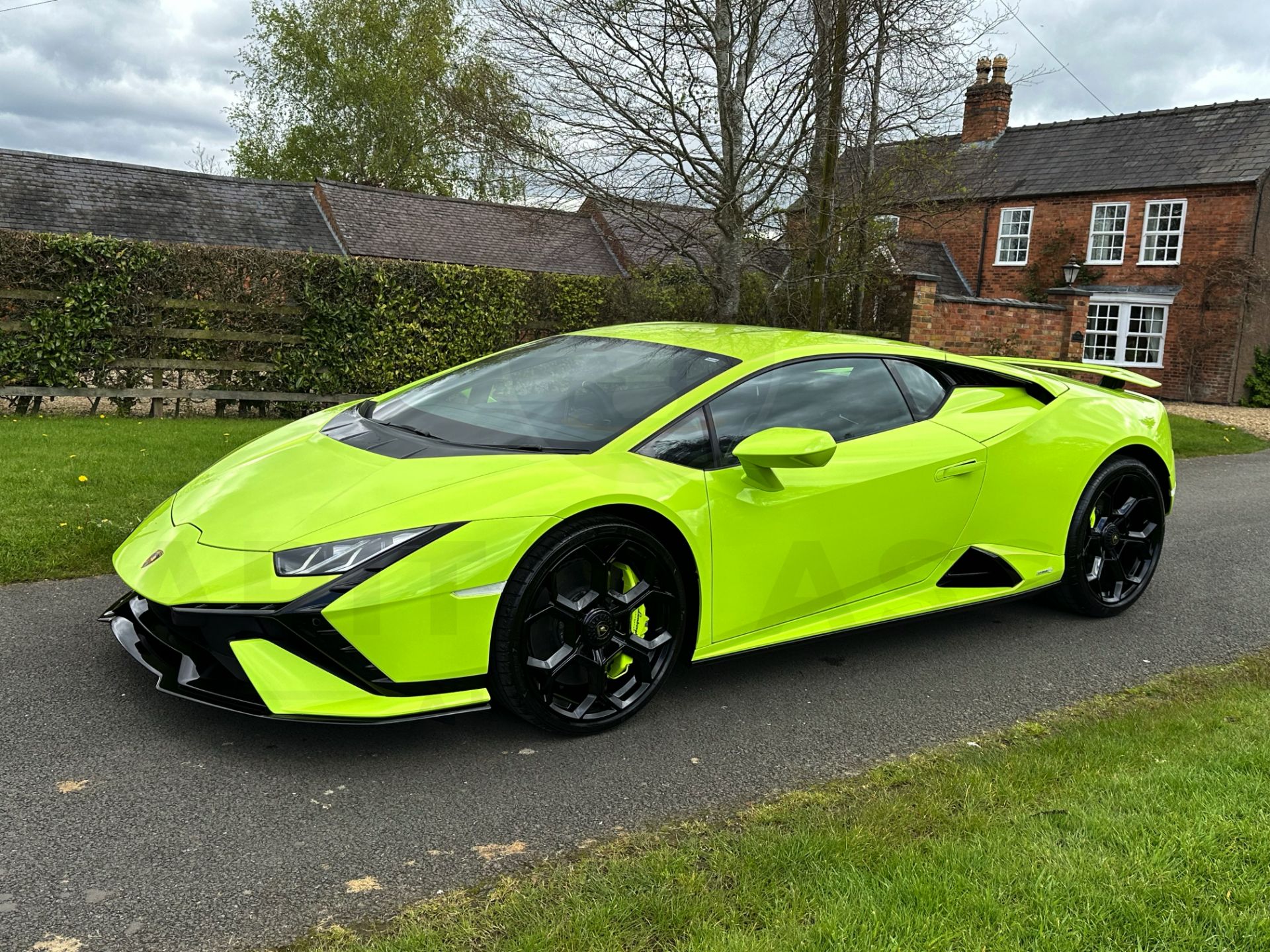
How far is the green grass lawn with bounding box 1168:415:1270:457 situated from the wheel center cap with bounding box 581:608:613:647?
10480 mm

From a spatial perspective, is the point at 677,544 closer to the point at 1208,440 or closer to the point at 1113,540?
the point at 1113,540

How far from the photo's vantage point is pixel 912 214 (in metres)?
11.0

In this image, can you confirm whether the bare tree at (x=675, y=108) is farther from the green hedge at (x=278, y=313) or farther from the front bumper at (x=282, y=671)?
the front bumper at (x=282, y=671)

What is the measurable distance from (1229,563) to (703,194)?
17.8ft

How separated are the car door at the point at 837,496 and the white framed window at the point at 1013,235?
24.7 metres

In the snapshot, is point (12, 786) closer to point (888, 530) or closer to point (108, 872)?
point (108, 872)

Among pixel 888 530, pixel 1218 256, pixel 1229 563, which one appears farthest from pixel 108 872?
pixel 1218 256

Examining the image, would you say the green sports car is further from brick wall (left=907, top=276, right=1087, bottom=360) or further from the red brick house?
the red brick house

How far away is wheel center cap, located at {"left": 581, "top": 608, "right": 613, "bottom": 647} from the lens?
3.21 m

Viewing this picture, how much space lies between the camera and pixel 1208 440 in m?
13.2

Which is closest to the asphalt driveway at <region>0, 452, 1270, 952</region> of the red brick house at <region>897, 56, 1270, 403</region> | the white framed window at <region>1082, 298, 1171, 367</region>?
the red brick house at <region>897, 56, 1270, 403</region>

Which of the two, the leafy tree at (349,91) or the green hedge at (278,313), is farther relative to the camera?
the leafy tree at (349,91)

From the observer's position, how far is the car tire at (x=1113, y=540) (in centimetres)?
475

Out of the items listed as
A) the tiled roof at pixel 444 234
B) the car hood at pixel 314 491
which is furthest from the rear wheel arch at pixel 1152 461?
the tiled roof at pixel 444 234
